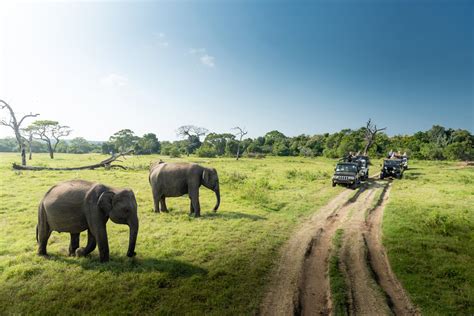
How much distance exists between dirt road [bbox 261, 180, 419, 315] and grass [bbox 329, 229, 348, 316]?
62mm

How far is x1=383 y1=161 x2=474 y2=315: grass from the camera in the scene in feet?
21.6

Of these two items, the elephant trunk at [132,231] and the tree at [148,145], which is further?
the tree at [148,145]

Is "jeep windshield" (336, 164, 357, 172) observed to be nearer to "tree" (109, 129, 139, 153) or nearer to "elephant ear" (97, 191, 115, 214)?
"elephant ear" (97, 191, 115, 214)

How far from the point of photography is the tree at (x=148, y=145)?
9049 cm

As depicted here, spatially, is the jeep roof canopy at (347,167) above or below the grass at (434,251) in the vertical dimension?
above

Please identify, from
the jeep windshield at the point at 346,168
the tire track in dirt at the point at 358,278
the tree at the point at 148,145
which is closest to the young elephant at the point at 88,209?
the tire track in dirt at the point at 358,278

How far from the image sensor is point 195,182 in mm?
12844

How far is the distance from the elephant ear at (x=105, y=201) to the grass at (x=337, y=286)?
6356 mm

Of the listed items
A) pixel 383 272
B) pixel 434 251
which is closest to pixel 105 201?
pixel 383 272

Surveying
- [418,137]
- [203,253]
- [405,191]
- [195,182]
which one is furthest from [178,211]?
[418,137]

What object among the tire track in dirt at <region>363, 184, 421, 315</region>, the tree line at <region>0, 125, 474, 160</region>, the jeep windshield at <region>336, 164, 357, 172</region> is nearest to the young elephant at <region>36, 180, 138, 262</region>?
the tire track in dirt at <region>363, 184, 421, 315</region>

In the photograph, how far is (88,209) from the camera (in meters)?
7.30

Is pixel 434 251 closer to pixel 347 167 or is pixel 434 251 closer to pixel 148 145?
pixel 347 167

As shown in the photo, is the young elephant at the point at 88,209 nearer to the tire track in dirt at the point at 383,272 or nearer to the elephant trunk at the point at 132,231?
the elephant trunk at the point at 132,231
